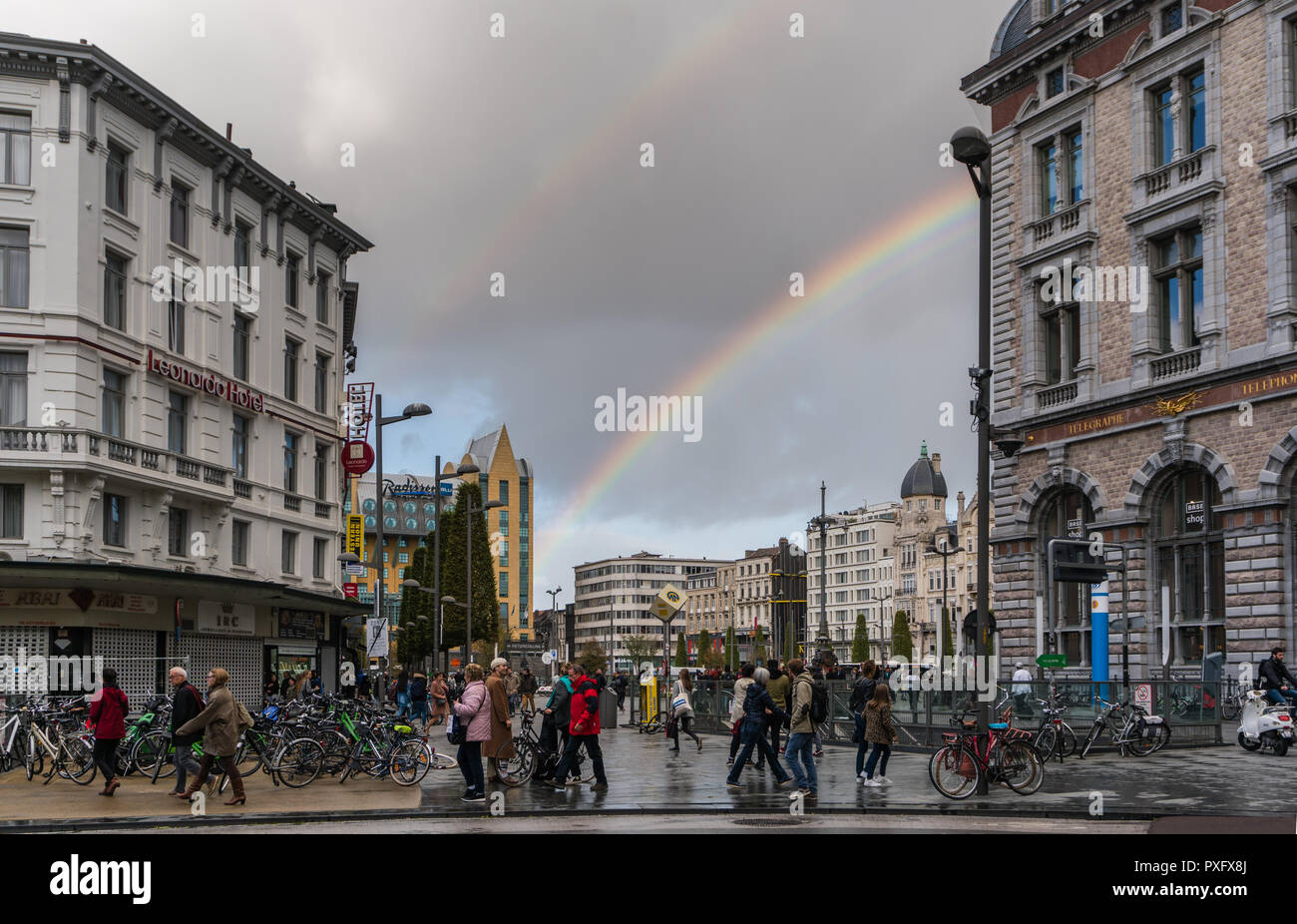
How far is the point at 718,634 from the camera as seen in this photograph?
638 feet

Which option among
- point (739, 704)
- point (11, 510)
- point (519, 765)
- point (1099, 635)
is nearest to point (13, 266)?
point (11, 510)

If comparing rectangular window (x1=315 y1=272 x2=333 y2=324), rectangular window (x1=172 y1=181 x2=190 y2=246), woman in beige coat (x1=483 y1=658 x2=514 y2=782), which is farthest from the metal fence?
rectangular window (x1=315 y1=272 x2=333 y2=324)

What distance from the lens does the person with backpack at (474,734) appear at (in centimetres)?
1798

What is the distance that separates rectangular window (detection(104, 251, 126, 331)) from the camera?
113ft

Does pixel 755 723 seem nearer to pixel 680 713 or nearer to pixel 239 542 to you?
pixel 680 713

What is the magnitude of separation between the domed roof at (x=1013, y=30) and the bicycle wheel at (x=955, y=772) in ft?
92.9

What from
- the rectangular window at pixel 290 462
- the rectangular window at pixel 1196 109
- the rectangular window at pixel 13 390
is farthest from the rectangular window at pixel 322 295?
the rectangular window at pixel 1196 109

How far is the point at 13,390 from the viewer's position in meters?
32.4

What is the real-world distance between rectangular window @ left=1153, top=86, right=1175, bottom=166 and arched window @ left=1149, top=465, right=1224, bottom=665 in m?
8.01

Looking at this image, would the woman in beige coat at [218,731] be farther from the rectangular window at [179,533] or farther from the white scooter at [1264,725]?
the rectangular window at [179,533]

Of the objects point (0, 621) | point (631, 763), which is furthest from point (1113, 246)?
point (0, 621)

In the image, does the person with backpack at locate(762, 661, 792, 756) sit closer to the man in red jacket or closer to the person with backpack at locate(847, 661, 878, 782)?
the person with backpack at locate(847, 661, 878, 782)

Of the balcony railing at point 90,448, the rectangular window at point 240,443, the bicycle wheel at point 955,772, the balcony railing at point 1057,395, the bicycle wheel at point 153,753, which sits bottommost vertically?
the bicycle wheel at point 153,753

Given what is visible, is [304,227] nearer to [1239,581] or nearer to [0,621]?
[0,621]
